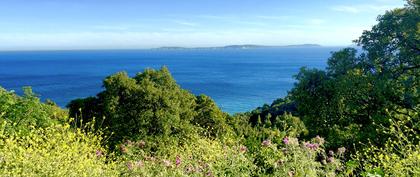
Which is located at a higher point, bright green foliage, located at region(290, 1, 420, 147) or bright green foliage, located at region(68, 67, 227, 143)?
bright green foliage, located at region(290, 1, 420, 147)

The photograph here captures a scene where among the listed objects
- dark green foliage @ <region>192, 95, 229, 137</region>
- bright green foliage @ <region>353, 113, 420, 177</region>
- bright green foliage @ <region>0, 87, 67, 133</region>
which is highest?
bright green foliage @ <region>353, 113, 420, 177</region>

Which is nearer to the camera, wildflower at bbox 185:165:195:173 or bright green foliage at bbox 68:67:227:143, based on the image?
wildflower at bbox 185:165:195:173

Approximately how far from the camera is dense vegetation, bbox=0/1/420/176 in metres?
7.18

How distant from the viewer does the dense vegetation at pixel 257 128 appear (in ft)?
23.6

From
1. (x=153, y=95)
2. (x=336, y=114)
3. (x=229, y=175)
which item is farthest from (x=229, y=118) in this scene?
(x=229, y=175)

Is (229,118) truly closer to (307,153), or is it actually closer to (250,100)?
(307,153)

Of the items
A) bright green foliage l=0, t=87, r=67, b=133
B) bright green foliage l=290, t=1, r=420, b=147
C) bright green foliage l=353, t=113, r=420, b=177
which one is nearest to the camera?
bright green foliage l=353, t=113, r=420, b=177

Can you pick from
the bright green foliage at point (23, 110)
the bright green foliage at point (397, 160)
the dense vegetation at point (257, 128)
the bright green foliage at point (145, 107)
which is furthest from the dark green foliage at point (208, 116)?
the bright green foliage at point (397, 160)

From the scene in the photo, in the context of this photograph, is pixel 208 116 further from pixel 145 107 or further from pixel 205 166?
pixel 205 166

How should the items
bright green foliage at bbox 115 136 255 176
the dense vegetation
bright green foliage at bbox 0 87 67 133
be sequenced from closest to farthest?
the dense vegetation, bright green foliage at bbox 115 136 255 176, bright green foliage at bbox 0 87 67 133

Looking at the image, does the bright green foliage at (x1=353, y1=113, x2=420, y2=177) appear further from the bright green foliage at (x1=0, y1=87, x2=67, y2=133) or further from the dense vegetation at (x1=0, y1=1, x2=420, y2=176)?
the bright green foliage at (x1=0, y1=87, x2=67, y2=133)

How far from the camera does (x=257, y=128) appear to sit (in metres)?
13.0

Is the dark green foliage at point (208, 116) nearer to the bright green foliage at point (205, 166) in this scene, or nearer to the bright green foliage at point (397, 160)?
the bright green foliage at point (205, 166)

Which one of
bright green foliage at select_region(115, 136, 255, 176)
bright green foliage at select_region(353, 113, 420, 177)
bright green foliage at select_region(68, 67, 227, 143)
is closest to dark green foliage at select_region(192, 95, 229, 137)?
bright green foliage at select_region(68, 67, 227, 143)
